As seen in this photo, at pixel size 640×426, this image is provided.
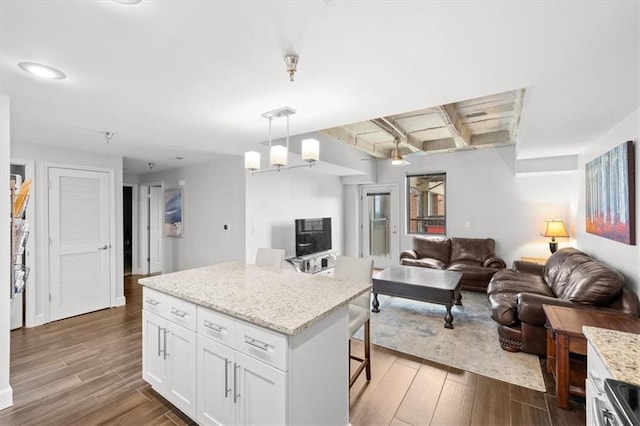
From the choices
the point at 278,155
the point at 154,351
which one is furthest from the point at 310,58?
the point at 154,351

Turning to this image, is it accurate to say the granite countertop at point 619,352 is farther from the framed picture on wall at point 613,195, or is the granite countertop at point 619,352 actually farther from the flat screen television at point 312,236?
the flat screen television at point 312,236

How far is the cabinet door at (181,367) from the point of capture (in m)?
1.84

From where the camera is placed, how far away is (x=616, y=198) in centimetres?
267

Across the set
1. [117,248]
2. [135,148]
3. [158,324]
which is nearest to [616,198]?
[158,324]

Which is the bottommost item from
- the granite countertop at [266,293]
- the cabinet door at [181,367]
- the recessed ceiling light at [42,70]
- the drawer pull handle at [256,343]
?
the cabinet door at [181,367]

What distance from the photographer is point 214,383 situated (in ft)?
5.58

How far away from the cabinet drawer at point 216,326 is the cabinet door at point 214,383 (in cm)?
4

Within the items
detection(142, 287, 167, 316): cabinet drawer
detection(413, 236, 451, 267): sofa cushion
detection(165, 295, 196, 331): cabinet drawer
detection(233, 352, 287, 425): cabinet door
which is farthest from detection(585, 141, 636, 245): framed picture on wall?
detection(142, 287, 167, 316): cabinet drawer

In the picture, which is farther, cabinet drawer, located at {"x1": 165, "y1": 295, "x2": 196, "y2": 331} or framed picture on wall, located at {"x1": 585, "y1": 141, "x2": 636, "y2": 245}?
framed picture on wall, located at {"x1": 585, "y1": 141, "x2": 636, "y2": 245}

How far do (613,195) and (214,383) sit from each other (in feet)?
12.5

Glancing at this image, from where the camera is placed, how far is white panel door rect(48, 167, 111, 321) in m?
3.73

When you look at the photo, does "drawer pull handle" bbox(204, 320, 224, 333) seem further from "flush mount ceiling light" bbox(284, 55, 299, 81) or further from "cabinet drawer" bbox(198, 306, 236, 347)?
"flush mount ceiling light" bbox(284, 55, 299, 81)

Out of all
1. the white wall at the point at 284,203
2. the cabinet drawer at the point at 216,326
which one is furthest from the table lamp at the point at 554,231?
the cabinet drawer at the point at 216,326

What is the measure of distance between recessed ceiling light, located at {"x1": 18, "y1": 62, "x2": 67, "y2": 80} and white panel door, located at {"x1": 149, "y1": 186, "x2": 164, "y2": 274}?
15.4 feet
